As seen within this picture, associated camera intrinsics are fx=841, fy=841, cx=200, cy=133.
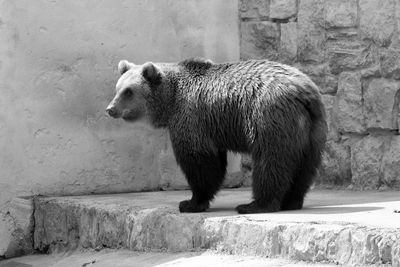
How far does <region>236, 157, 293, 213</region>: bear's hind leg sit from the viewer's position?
19.6ft

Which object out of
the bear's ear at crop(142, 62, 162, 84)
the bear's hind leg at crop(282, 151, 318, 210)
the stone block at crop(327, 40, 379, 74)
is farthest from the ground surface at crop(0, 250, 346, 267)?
the stone block at crop(327, 40, 379, 74)

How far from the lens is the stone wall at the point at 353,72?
24.1ft

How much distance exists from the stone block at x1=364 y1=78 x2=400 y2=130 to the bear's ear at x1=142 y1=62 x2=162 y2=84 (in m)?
1.98

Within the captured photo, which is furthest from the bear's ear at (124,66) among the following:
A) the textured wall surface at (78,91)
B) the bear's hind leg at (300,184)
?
the bear's hind leg at (300,184)

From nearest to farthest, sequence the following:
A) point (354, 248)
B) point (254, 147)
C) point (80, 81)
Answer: point (354, 248) → point (254, 147) → point (80, 81)

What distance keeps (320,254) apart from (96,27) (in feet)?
12.9

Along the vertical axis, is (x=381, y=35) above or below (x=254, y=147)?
above

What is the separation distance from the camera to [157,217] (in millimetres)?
6289

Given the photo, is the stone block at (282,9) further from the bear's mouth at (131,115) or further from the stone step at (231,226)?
the bear's mouth at (131,115)

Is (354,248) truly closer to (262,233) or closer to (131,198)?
(262,233)

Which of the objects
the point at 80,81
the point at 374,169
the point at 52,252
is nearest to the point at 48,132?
the point at 80,81

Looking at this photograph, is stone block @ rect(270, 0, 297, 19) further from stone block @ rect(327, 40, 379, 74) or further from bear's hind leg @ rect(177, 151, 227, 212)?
bear's hind leg @ rect(177, 151, 227, 212)

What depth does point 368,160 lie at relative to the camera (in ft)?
24.7

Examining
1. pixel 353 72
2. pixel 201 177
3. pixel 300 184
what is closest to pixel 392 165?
pixel 353 72
